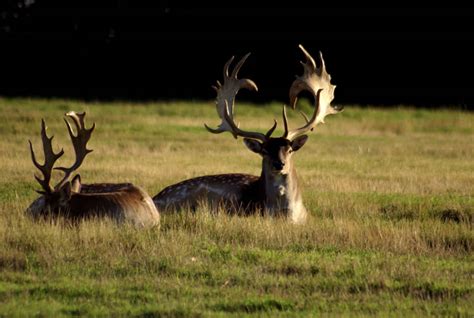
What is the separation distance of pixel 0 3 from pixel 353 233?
31629 mm

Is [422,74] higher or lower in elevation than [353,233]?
higher

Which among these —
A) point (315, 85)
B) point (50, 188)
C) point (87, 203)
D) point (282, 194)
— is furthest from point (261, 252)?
point (315, 85)

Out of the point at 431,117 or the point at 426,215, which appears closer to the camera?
the point at 426,215

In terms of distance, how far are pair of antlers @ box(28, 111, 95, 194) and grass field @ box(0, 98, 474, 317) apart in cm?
45

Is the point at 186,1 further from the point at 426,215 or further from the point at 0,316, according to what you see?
the point at 0,316

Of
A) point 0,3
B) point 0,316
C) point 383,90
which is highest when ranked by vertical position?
point 0,3

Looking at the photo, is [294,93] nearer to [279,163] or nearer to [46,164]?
[279,163]

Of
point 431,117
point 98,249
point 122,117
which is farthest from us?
point 431,117

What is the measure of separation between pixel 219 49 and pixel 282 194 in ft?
87.7

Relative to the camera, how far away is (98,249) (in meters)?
9.05

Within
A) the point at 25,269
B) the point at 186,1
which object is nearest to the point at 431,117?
the point at 186,1

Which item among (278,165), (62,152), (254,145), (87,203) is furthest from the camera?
(254,145)

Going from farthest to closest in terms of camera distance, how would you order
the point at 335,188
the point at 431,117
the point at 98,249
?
the point at 431,117 → the point at 335,188 → the point at 98,249

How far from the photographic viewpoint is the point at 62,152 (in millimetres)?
10195
